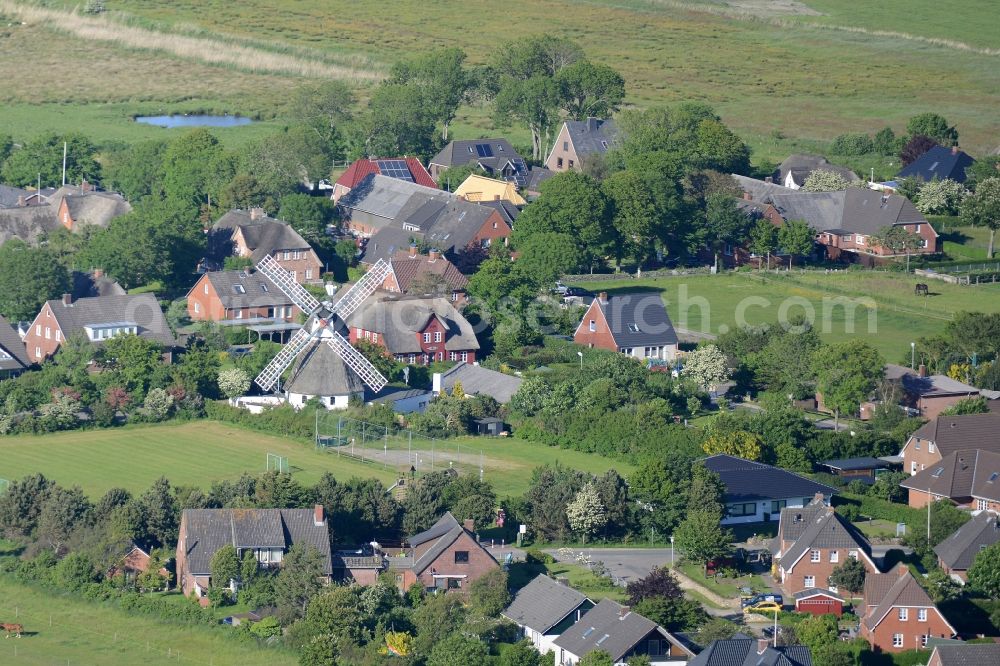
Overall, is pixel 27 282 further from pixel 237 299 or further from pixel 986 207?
pixel 986 207

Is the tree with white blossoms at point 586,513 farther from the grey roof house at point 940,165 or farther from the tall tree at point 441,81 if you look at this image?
the tall tree at point 441,81

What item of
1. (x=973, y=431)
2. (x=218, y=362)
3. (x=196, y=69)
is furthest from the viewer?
(x=196, y=69)

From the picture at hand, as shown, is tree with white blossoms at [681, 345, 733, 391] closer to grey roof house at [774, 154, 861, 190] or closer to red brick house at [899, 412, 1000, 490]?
red brick house at [899, 412, 1000, 490]

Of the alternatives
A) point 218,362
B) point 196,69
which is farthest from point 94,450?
point 196,69

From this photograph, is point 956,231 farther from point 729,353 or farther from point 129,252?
point 129,252

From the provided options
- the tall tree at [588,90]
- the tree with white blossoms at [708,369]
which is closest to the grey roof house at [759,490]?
the tree with white blossoms at [708,369]
